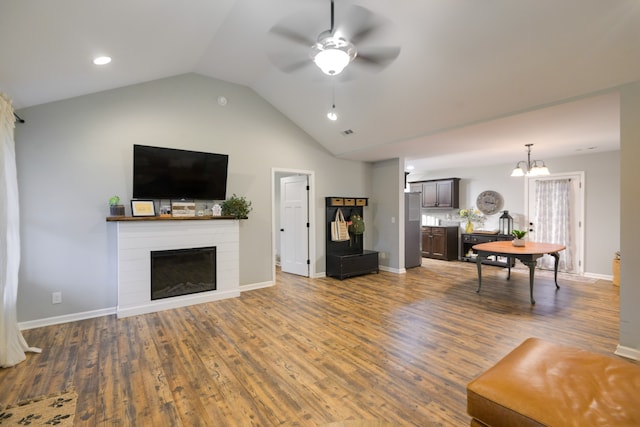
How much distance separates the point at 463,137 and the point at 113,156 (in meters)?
5.07

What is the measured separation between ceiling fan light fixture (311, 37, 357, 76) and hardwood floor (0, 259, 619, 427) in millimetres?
2290

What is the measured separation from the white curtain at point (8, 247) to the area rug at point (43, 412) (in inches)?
33.4

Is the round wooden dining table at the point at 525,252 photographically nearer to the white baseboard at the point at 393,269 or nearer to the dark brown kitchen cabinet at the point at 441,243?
the white baseboard at the point at 393,269

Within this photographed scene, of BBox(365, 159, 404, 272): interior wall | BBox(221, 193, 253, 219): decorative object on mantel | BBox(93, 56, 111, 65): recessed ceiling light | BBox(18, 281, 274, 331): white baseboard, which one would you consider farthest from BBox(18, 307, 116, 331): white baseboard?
BBox(365, 159, 404, 272): interior wall

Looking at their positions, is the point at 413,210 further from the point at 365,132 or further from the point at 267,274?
the point at 267,274

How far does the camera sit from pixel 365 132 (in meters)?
5.03

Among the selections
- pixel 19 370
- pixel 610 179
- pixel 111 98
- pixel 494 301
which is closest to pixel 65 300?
pixel 19 370

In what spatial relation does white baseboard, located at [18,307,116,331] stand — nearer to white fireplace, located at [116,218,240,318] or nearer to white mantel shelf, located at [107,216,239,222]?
white fireplace, located at [116,218,240,318]

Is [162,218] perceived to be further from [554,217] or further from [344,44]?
[554,217]

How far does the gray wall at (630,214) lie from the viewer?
8.81 ft

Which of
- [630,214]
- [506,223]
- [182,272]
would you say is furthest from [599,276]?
[182,272]

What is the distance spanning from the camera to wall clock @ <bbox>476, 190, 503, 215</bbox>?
24.2ft

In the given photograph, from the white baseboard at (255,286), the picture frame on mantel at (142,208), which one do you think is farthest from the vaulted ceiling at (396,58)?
the white baseboard at (255,286)

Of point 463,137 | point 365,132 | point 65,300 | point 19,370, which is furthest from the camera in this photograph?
point 365,132
